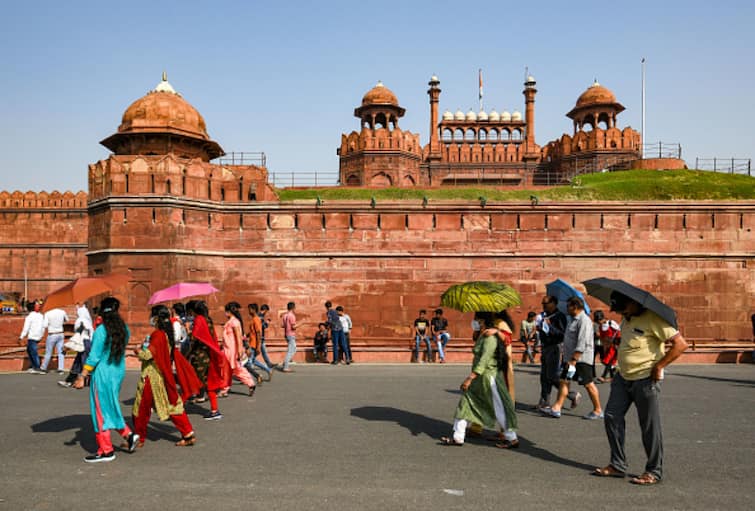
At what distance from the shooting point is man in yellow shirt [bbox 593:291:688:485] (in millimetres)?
4621

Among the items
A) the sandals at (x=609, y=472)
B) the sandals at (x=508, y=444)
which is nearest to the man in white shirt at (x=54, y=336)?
the sandals at (x=508, y=444)

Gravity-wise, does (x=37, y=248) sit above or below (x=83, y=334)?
above

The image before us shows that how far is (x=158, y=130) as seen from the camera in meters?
17.1

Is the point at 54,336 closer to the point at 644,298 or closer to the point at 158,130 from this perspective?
the point at 158,130

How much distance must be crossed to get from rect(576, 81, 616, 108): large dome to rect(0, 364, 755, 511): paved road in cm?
3200

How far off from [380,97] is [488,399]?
3258 cm

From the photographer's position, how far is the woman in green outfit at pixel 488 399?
5.74m

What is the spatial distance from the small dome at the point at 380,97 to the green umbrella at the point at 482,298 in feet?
103

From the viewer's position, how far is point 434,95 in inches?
1623

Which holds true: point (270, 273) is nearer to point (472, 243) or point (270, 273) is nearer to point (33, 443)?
point (472, 243)

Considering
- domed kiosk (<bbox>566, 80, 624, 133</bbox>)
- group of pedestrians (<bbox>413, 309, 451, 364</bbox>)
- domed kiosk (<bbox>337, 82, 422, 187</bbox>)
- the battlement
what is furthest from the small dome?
group of pedestrians (<bbox>413, 309, 451, 364</bbox>)

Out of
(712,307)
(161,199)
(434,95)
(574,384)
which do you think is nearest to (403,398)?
(574,384)

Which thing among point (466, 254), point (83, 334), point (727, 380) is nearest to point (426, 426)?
point (727, 380)

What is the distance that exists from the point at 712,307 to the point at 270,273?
1293cm
